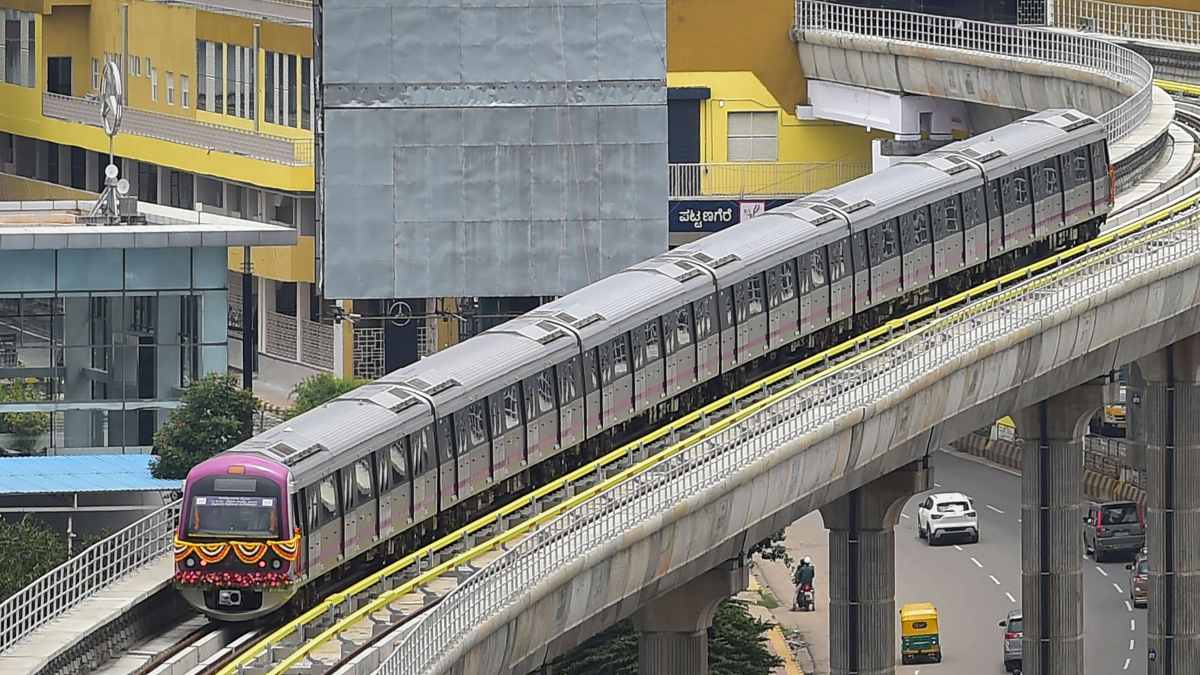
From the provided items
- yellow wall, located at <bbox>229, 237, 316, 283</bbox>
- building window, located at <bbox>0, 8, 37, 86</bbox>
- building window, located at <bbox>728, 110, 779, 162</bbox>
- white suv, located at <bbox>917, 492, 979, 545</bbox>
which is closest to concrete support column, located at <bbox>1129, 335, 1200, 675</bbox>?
white suv, located at <bbox>917, 492, 979, 545</bbox>

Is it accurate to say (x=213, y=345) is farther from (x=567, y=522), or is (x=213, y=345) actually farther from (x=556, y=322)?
(x=567, y=522)

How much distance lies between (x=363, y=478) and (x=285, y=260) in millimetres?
56073

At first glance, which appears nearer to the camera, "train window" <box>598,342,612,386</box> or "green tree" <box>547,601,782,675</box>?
"train window" <box>598,342,612,386</box>

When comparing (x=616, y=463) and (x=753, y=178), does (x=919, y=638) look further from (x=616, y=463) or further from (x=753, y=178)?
(x=753, y=178)

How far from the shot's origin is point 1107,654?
282 feet

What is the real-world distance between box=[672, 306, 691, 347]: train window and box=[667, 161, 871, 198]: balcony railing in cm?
4429

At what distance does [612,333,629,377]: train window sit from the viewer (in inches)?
2479

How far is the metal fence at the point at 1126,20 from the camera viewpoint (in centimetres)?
11306

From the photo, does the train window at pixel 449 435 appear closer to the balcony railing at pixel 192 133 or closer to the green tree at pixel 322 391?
the green tree at pixel 322 391

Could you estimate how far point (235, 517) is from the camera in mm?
53188

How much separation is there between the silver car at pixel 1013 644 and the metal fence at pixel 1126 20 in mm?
31853

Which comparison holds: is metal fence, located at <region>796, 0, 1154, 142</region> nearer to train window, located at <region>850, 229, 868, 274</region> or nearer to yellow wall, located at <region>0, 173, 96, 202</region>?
train window, located at <region>850, 229, 868, 274</region>

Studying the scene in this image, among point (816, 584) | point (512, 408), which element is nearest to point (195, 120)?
point (816, 584)

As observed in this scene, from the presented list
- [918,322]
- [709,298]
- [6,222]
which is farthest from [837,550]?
[6,222]
